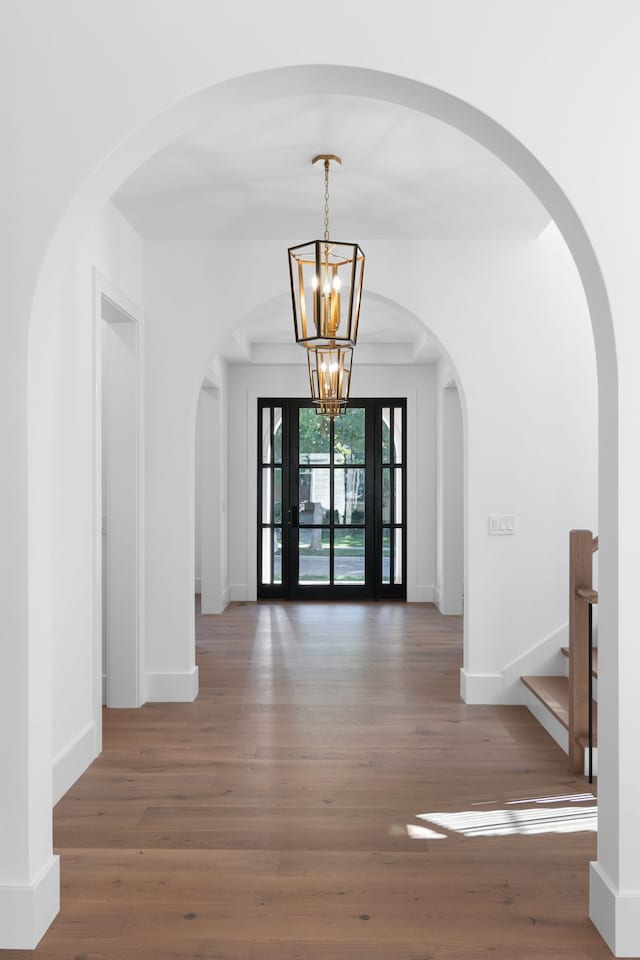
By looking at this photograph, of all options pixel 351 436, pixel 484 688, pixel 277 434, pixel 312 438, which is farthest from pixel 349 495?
pixel 484 688

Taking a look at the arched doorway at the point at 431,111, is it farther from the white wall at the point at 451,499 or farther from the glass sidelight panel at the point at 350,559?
the glass sidelight panel at the point at 350,559

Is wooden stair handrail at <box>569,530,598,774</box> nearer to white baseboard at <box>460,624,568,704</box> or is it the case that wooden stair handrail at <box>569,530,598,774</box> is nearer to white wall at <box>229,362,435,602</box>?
white baseboard at <box>460,624,568,704</box>

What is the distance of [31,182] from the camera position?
84.0 inches

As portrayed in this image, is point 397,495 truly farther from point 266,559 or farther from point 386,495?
point 266,559

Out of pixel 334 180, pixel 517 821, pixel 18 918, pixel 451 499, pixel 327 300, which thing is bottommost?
pixel 517 821

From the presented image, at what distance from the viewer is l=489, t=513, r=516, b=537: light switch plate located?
4570 mm

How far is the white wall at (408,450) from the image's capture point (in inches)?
334

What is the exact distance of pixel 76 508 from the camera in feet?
11.6

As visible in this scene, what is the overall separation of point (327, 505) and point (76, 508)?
17.6ft

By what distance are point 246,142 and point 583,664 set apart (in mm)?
2769

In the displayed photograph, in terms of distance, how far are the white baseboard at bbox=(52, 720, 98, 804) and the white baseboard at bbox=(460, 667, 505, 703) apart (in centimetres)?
217

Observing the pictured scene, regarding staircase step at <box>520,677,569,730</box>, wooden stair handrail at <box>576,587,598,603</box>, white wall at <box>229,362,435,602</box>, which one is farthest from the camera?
white wall at <box>229,362,435,602</box>

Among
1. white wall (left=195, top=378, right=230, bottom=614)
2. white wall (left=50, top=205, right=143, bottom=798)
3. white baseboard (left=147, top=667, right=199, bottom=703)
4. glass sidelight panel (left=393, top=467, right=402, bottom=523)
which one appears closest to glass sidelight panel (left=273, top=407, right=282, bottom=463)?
white wall (left=195, top=378, right=230, bottom=614)

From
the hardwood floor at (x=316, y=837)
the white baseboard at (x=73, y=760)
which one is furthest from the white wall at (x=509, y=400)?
the white baseboard at (x=73, y=760)
